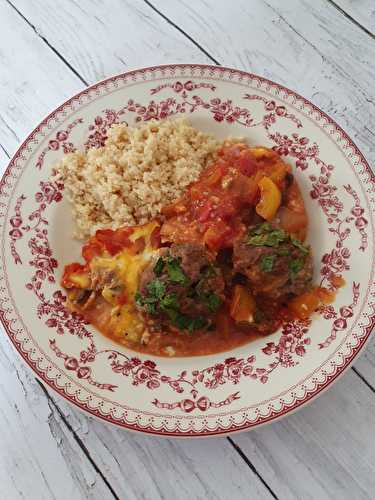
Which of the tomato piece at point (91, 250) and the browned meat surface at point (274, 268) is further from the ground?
the browned meat surface at point (274, 268)

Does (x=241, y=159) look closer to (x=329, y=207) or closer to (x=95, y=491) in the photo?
(x=329, y=207)

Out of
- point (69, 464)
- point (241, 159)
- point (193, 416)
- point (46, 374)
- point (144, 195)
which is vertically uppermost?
point (241, 159)

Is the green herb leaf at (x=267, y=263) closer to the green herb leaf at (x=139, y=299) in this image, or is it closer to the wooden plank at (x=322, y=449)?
the green herb leaf at (x=139, y=299)

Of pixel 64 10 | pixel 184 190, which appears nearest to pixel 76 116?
pixel 184 190

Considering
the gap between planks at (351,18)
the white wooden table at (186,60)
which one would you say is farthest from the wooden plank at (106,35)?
the gap between planks at (351,18)

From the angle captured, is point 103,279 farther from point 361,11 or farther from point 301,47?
point 361,11
